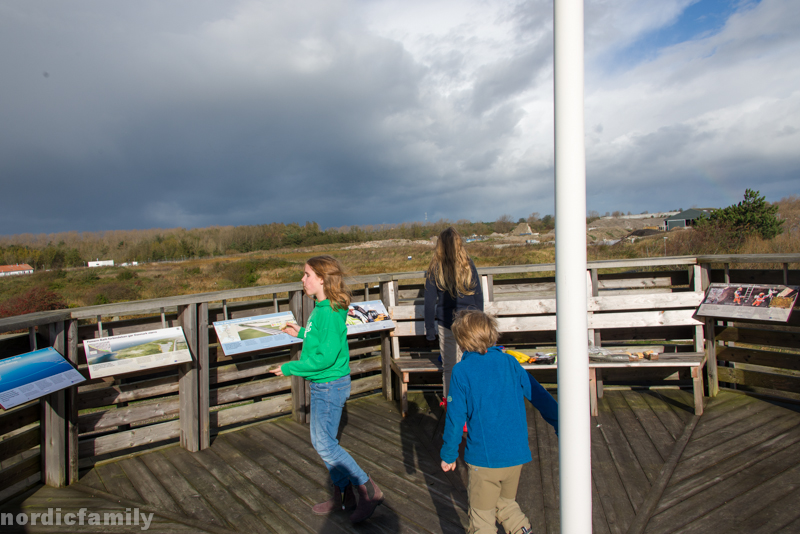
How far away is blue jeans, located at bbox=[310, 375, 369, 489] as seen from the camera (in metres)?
2.64

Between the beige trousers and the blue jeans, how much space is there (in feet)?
2.79

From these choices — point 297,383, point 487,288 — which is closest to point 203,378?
point 297,383

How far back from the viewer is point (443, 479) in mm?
3154

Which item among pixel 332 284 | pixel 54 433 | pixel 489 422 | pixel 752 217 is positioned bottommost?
pixel 54 433

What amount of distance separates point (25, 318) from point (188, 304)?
3.56 feet

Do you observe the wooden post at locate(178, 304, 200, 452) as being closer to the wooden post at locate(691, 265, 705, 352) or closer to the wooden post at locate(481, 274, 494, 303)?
the wooden post at locate(481, 274, 494, 303)

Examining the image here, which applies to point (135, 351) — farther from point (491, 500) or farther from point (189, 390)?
point (491, 500)

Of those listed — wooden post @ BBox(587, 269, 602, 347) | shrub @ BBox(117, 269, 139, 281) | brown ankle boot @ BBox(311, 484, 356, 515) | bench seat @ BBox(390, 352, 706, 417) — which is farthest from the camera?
shrub @ BBox(117, 269, 139, 281)

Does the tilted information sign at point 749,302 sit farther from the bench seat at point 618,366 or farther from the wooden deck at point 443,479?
the wooden deck at point 443,479

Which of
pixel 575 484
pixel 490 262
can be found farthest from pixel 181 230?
pixel 575 484

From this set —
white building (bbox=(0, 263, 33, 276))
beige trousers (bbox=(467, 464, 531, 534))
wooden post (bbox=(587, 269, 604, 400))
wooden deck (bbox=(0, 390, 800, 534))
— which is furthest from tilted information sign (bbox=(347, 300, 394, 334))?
white building (bbox=(0, 263, 33, 276))

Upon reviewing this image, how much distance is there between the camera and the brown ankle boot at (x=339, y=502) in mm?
2805

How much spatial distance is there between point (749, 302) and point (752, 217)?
67.3 feet

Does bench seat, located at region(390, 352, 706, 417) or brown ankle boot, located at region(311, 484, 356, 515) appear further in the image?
bench seat, located at region(390, 352, 706, 417)
